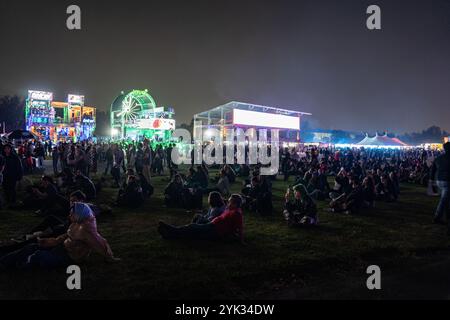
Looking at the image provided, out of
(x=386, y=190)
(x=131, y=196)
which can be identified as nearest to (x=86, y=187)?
(x=131, y=196)

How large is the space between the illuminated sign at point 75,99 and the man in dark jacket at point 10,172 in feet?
255

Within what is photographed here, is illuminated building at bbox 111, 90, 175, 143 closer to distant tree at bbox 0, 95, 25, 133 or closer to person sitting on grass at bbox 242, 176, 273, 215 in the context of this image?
distant tree at bbox 0, 95, 25, 133

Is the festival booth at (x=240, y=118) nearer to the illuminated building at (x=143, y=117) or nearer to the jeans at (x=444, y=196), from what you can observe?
the illuminated building at (x=143, y=117)

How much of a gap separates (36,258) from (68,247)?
0.45 metres

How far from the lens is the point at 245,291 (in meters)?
4.78

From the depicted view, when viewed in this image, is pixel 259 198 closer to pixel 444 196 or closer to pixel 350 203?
pixel 350 203

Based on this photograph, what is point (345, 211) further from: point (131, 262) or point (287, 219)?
point (131, 262)

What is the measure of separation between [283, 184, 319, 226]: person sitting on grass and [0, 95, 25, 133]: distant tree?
79.9 m

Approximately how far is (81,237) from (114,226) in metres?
2.87

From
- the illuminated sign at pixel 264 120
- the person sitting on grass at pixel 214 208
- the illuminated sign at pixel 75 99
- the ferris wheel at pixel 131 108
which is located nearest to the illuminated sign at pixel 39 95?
the illuminated sign at pixel 75 99

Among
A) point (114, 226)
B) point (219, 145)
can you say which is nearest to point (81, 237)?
point (114, 226)

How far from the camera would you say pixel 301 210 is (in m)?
8.78

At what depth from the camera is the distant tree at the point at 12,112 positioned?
7512 cm

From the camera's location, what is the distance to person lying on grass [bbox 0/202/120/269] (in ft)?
17.4
